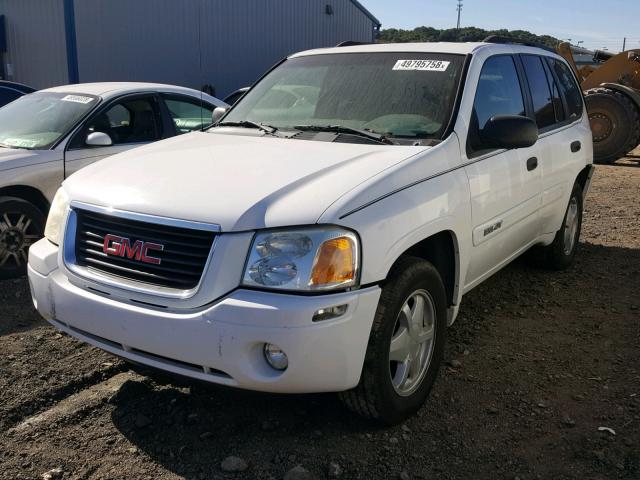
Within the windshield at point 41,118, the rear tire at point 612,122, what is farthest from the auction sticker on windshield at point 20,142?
the rear tire at point 612,122

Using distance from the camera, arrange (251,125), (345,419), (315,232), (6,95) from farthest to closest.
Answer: (6,95), (251,125), (345,419), (315,232)

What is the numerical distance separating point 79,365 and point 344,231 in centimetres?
200

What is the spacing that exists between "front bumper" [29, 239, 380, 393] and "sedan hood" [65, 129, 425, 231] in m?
0.34

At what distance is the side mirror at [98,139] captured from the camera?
5.52m

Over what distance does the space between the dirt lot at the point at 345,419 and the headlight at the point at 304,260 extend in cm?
78

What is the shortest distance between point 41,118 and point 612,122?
36.4 feet

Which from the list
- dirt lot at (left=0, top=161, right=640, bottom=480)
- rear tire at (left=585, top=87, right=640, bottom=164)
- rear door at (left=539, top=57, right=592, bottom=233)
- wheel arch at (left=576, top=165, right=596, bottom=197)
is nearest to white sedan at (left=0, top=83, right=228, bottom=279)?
dirt lot at (left=0, top=161, right=640, bottom=480)

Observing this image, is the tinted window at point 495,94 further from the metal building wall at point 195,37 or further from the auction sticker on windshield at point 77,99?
the metal building wall at point 195,37

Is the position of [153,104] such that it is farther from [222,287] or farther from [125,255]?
[222,287]

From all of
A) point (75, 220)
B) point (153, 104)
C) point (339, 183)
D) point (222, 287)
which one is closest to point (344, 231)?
point (339, 183)

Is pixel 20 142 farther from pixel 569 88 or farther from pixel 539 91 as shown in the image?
pixel 569 88

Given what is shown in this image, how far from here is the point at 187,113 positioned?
6605 millimetres

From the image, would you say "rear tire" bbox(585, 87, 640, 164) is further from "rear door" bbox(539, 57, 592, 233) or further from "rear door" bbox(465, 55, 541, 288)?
"rear door" bbox(465, 55, 541, 288)

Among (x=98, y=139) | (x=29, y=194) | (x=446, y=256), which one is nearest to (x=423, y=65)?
(x=446, y=256)
